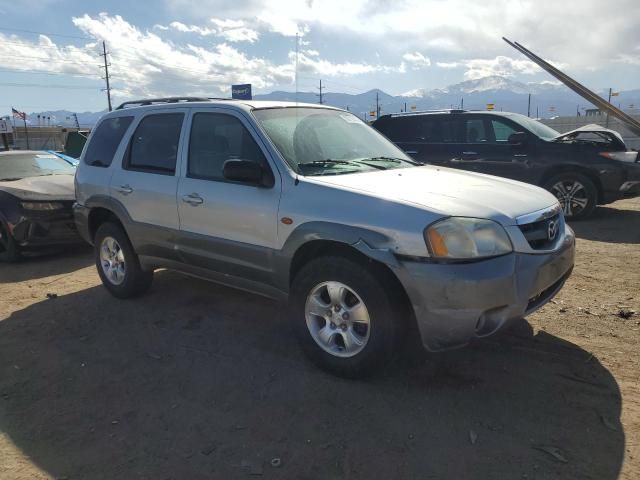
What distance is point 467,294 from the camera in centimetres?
282

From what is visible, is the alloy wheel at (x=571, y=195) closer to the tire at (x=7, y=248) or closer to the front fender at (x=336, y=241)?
the front fender at (x=336, y=241)

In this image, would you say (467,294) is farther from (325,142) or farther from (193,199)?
(193,199)

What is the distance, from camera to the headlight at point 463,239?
Result: 286cm

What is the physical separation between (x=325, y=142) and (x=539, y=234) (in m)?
1.73

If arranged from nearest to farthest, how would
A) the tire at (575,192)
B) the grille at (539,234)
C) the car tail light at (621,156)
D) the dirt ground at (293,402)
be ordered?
the dirt ground at (293,402) → the grille at (539,234) → the car tail light at (621,156) → the tire at (575,192)

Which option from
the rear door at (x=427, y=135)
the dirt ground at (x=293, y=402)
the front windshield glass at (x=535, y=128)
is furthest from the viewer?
A: the rear door at (x=427, y=135)

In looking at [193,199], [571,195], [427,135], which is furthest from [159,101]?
[571,195]

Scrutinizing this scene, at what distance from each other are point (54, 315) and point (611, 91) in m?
31.5

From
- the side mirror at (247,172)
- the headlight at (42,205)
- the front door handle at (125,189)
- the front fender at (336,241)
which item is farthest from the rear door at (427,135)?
the front fender at (336,241)

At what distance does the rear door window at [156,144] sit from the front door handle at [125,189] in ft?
0.59

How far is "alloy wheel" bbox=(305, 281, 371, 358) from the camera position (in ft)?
10.5

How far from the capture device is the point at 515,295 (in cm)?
292

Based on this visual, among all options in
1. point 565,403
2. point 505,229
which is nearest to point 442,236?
point 505,229

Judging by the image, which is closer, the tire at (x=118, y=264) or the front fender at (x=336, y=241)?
the front fender at (x=336, y=241)
